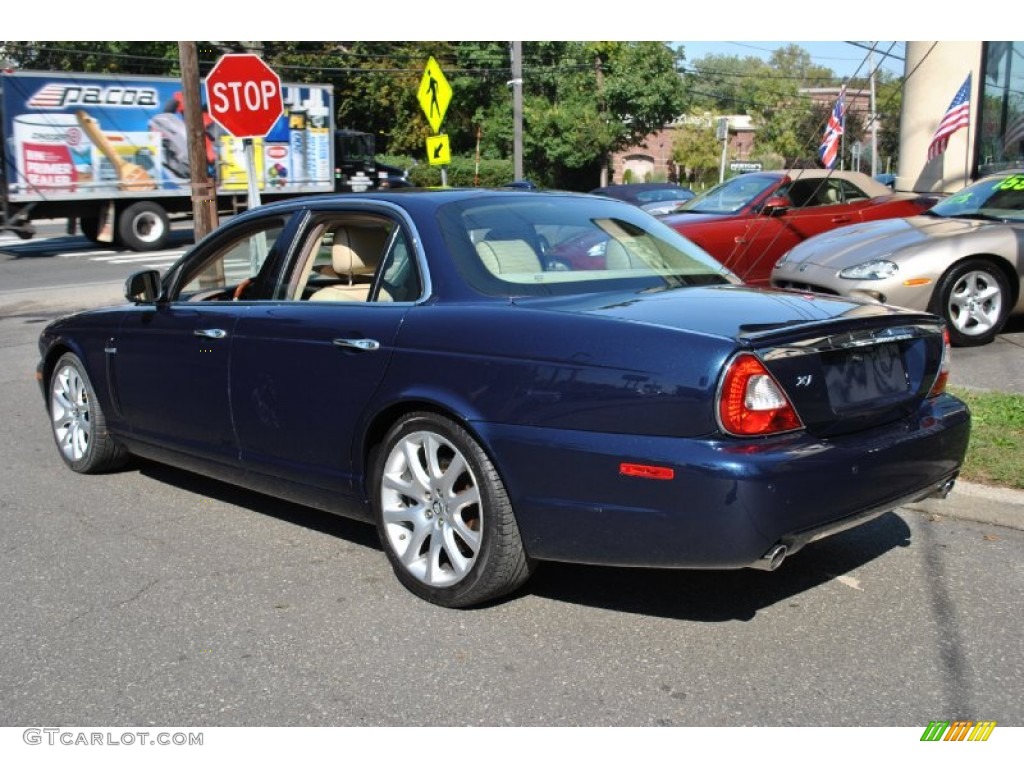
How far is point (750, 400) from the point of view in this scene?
130 inches

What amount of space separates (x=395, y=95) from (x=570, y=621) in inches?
1825

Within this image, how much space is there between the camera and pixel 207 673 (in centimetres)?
349

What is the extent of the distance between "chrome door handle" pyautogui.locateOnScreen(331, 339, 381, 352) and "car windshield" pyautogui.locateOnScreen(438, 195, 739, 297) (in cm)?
44

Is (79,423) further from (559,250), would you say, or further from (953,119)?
(953,119)

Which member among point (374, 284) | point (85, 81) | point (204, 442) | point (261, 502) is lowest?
point (261, 502)

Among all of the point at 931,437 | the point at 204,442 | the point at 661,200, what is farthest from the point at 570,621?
the point at 661,200

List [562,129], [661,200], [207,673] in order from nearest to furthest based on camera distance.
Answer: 1. [207,673]
2. [661,200]
3. [562,129]

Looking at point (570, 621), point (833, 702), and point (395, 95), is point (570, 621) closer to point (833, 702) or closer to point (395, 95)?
point (833, 702)

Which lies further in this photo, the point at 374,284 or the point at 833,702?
the point at 374,284

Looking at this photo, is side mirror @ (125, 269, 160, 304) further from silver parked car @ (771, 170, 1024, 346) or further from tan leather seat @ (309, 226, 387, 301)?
silver parked car @ (771, 170, 1024, 346)

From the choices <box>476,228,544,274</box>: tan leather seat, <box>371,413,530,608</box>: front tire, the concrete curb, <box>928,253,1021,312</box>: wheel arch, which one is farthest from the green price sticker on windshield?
<box>371,413,530,608</box>: front tire

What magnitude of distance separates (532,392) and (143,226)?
23.0 meters

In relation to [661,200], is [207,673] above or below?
below
